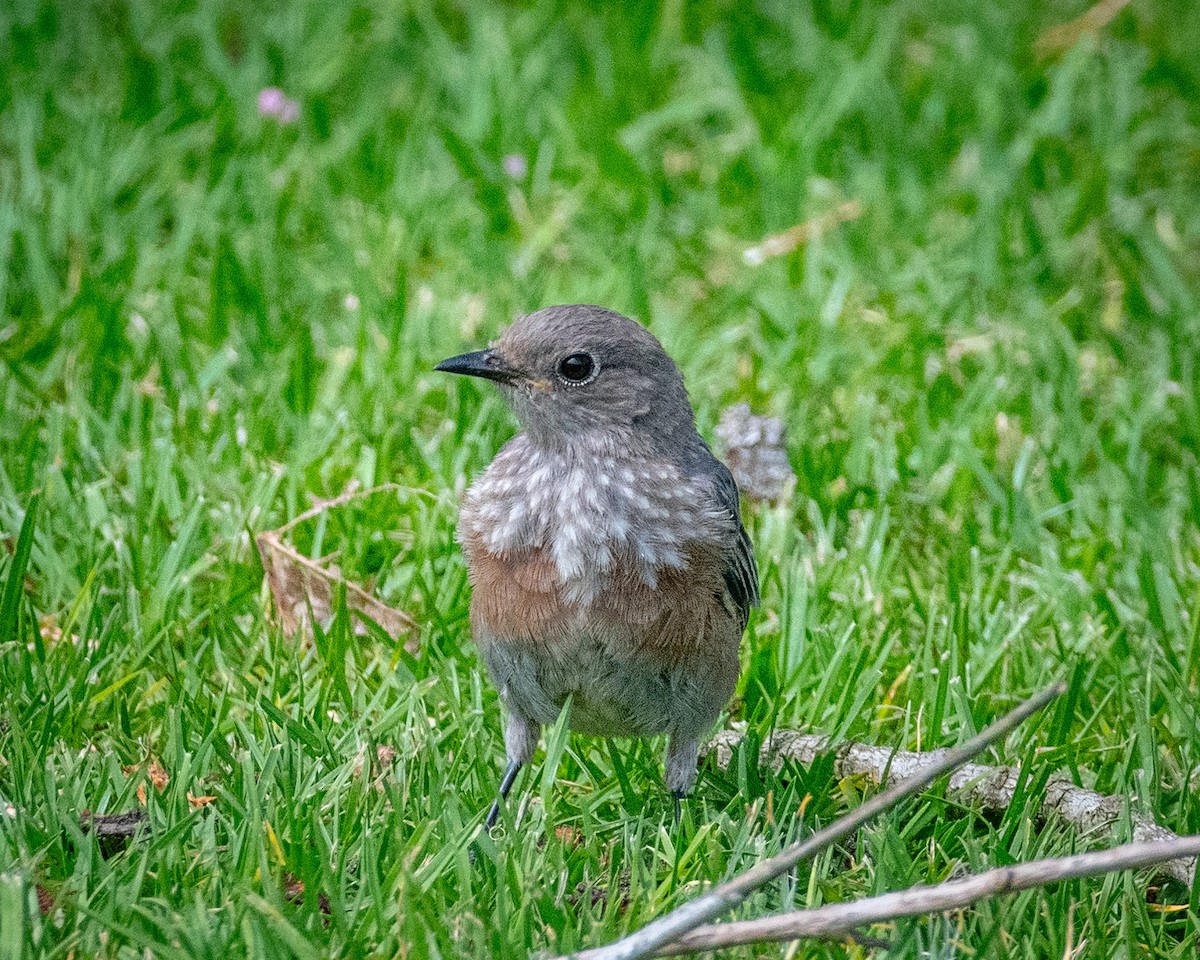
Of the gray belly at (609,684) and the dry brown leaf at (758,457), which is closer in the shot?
the gray belly at (609,684)

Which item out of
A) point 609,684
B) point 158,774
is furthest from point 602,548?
point 158,774

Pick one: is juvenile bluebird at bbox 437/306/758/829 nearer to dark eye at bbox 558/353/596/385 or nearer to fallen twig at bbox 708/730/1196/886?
dark eye at bbox 558/353/596/385

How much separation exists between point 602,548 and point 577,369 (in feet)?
1.73

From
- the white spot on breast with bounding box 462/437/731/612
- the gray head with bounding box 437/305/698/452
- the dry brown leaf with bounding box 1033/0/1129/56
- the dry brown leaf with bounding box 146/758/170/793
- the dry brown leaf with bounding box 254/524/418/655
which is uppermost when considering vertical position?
the dry brown leaf with bounding box 1033/0/1129/56

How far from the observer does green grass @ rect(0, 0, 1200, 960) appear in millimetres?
3471

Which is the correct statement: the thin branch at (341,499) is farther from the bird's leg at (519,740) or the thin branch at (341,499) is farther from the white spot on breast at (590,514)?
the bird's leg at (519,740)

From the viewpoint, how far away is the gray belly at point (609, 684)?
151 inches

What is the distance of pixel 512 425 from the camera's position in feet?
18.3

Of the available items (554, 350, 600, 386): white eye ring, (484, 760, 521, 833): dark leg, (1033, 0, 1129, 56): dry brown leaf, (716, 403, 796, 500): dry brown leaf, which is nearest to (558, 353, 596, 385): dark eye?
(554, 350, 600, 386): white eye ring

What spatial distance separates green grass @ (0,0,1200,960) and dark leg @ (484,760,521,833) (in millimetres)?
70

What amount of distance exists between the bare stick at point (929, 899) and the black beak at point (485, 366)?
1748 mm

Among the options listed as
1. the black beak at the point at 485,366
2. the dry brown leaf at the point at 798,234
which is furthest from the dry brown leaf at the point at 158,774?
the dry brown leaf at the point at 798,234

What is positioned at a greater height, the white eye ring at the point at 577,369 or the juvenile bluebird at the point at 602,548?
the white eye ring at the point at 577,369

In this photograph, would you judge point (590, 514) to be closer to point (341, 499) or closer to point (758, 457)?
point (341, 499)
